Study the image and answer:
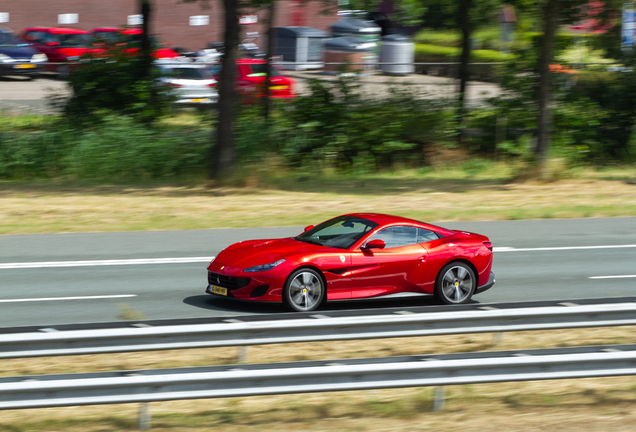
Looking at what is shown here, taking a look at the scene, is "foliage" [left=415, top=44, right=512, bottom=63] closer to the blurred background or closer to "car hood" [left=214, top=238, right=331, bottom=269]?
the blurred background

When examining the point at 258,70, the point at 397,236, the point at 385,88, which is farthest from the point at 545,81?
the point at 397,236

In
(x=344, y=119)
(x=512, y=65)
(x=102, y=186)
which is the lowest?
(x=102, y=186)

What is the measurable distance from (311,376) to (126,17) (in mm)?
49242

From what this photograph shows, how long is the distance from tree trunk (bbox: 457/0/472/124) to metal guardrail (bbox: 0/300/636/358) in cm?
1929

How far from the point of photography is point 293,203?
18.9 meters

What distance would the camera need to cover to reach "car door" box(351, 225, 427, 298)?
9727 mm

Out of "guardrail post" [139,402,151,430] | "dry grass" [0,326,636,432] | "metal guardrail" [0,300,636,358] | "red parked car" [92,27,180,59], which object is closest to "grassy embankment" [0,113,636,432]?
"dry grass" [0,326,636,432]

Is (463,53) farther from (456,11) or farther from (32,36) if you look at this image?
(32,36)

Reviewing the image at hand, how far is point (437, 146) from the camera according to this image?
25.2m

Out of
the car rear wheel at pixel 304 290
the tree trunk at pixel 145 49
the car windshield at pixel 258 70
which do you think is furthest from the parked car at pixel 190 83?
the car rear wheel at pixel 304 290

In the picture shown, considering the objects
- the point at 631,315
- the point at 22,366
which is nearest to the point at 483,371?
the point at 631,315

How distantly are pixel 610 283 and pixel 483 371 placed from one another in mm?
6154

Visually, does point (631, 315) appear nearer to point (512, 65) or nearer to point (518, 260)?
point (518, 260)

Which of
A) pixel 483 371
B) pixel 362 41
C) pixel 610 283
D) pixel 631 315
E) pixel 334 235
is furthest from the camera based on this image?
pixel 362 41
